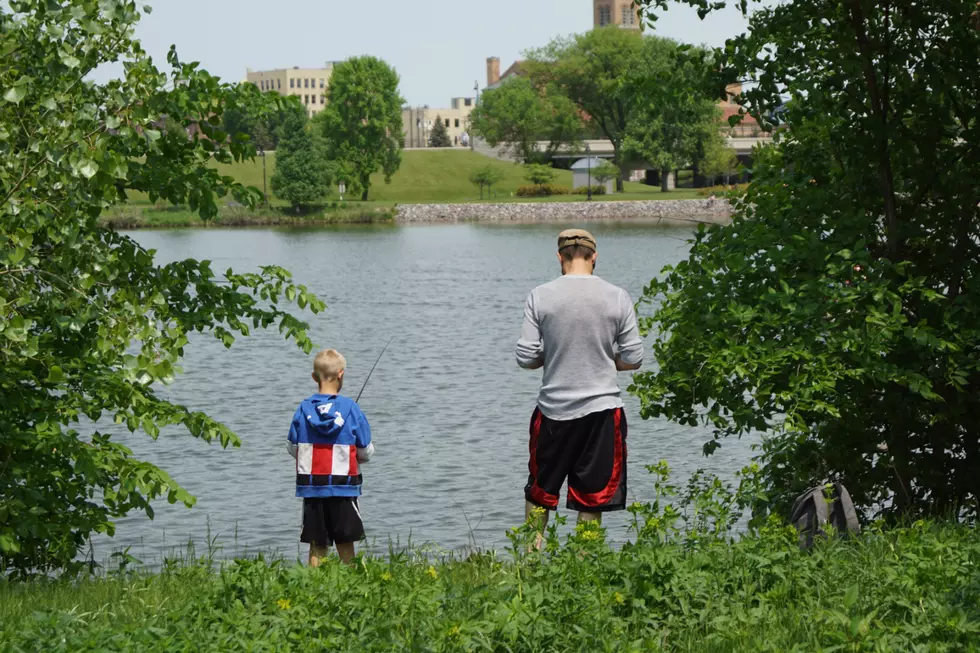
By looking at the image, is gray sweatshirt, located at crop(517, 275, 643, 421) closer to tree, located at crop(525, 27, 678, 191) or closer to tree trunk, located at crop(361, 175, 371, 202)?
tree trunk, located at crop(361, 175, 371, 202)

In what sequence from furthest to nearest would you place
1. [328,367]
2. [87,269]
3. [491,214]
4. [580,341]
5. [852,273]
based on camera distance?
[491,214] < [852,273] < [328,367] < [580,341] < [87,269]

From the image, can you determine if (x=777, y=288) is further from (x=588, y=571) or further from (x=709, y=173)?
(x=709, y=173)

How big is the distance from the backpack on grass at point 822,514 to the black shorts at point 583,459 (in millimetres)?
940

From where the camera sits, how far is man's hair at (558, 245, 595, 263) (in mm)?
6633

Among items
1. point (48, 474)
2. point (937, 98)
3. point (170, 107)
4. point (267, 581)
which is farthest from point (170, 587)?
point (937, 98)

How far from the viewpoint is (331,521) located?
23.6 feet

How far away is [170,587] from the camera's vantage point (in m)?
6.04

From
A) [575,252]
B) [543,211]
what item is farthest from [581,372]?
[543,211]

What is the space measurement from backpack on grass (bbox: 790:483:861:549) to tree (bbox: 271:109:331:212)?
92927mm

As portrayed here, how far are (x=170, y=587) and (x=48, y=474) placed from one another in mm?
1355

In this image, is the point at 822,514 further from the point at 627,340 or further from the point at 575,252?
the point at 575,252

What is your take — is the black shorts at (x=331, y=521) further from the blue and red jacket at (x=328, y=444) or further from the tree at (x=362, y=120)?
the tree at (x=362, y=120)

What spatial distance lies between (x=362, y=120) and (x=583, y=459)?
111835 millimetres

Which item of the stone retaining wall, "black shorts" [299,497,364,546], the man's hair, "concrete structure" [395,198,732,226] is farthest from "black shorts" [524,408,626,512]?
the stone retaining wall
